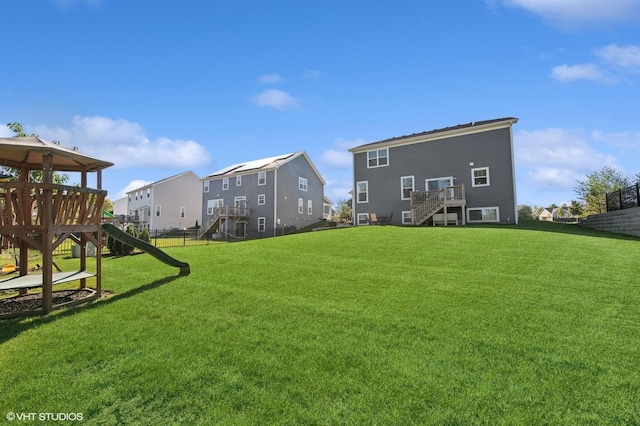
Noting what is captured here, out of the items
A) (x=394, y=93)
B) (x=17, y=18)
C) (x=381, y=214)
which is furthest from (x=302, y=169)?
(x=17, y=18)

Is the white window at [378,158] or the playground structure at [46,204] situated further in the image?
the white window at [378,158]

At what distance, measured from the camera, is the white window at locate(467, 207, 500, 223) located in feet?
66.4

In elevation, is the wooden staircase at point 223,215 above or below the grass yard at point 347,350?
above

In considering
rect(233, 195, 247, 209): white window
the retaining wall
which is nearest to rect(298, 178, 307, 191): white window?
rect(233, 195, 247, 209): white window

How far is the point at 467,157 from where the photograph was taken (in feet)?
70.7

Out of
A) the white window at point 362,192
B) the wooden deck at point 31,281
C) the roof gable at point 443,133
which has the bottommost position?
the wooden deck at point 31,281

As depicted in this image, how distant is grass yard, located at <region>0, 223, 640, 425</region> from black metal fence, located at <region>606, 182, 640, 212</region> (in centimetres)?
1218

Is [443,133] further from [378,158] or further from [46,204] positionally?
[46,204]

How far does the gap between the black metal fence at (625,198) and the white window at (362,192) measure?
15.1 metres

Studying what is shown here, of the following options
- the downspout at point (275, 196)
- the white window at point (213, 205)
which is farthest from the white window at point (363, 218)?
the white window at point (213, 205)

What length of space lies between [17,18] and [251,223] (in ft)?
83.3

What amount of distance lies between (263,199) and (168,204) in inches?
612

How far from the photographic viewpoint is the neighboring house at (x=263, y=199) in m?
32.4

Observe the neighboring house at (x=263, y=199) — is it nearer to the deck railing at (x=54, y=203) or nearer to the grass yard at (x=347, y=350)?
the deck railing at (x=54, y=203)
